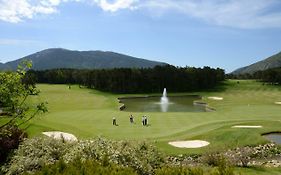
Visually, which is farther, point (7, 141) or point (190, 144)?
point (190, 144)

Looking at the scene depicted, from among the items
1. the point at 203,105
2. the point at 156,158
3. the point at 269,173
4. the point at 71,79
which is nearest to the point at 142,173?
the point at 156,158

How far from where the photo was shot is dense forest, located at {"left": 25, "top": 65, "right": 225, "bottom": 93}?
112 metres

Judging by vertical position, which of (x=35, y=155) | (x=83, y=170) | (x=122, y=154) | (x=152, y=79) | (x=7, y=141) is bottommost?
(x=35, y=155)

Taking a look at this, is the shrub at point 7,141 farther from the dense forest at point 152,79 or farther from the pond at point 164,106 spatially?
the dense forest at point 152,79

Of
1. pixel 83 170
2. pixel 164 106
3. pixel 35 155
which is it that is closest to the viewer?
pixel 83 170

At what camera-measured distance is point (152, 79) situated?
384 ft

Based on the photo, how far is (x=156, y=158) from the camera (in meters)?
16.8

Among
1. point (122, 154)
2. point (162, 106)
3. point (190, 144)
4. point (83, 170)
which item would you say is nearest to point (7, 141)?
point (122, 154)

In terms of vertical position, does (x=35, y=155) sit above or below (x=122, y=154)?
below

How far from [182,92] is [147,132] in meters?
79.1

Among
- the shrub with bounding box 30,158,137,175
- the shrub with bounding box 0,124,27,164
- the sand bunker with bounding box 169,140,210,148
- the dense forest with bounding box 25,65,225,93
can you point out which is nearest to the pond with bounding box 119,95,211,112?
the dense forest with bounding box 25,65,225,93

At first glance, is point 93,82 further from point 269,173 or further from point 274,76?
point 269,173

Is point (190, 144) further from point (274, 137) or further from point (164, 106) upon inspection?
point (164, 106)

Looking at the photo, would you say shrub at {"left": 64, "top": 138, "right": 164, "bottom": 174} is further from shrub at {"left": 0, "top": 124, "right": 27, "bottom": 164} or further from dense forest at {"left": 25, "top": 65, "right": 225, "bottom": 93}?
dense forest at {"left": 25, "top": 65, "right": 225, "bottom": 93}
